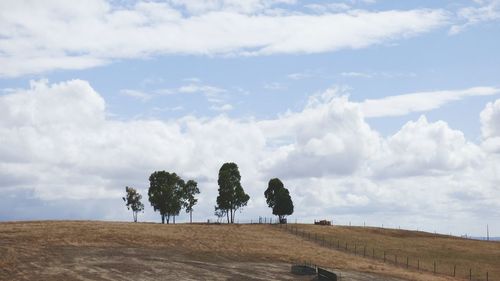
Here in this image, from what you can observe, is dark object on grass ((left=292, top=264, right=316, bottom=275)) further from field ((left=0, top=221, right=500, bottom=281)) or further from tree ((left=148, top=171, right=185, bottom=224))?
tree ((left=148, top=171, right=185, bottom=224))

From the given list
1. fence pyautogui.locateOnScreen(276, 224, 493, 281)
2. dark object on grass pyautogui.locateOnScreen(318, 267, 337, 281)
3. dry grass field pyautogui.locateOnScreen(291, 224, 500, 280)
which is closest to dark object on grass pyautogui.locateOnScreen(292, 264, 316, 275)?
dark object on grass pyautogui.locateOnScreen(318, 267, 337, 281)

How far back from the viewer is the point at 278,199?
14712 cm

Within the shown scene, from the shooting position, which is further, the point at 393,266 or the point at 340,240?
the point at 340,240

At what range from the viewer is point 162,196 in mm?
148875

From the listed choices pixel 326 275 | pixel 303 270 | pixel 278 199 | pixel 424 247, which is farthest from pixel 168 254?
pixel 278 199

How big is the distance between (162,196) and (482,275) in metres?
80.7

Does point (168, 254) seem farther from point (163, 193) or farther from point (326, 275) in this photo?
point (163, 193)

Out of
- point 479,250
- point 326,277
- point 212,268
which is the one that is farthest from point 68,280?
point 479,250

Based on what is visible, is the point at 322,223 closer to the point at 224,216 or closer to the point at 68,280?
the point at 224,216

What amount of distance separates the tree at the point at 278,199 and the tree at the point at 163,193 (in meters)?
22.0

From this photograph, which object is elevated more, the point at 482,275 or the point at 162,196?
the point at 162,196

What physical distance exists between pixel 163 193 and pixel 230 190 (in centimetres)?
1577

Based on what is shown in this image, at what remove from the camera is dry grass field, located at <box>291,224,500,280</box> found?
94.6 meters

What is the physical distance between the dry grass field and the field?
2.99 ft
